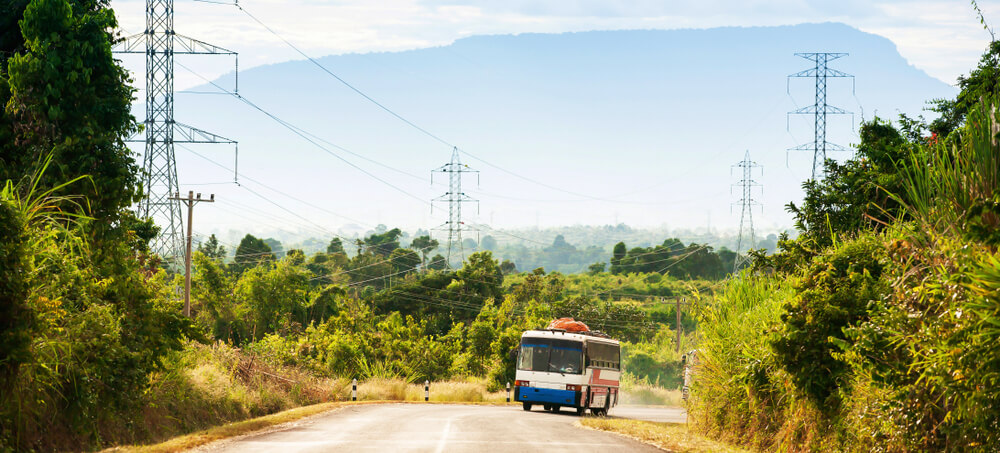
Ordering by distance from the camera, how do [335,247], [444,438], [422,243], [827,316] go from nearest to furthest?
[827,316], [444,438], [335,247], [422,243]

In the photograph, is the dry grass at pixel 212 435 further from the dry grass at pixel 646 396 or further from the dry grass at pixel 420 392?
the dry grass at pixel 646 396

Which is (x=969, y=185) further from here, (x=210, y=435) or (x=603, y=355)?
(x=603, y=355)

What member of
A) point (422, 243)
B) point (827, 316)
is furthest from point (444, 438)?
point (422, 243)

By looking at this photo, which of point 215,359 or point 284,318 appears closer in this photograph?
point 215,359

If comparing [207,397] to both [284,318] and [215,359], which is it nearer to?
[215,359]

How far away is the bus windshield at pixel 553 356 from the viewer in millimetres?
35312

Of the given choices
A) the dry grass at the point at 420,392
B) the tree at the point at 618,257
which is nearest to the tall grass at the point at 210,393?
the dry grass at the point at 420,392

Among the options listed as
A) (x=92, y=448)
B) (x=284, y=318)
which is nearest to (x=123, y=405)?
(x=92, y=448)

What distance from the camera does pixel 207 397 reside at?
25438 mm

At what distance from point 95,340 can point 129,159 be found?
14.6 feet

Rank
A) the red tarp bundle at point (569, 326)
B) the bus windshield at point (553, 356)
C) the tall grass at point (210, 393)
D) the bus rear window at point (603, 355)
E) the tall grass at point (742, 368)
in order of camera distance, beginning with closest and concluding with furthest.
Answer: the tall grass at point (742, 368) → the tall grass at point (210, 393) → the bus windshield at point (553, 356) → the bus rear window at point (603, 355) → the red tarp bundle at point (569, 326)

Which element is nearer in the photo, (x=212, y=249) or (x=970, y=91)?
(x=970, y=91)

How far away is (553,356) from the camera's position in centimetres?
3553

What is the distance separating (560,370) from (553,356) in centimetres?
60
